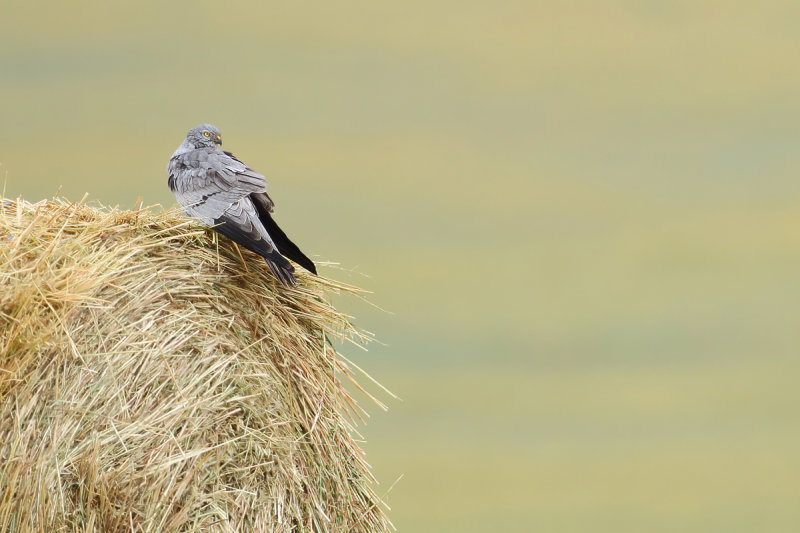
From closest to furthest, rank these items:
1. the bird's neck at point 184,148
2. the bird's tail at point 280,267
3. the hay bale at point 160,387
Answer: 1. the hay bale at point 160,387
2. the bird's tail at point 280,267
3. the bird's neck at point 184,148

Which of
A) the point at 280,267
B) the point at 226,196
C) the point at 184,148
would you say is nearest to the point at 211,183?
the point at 226,196

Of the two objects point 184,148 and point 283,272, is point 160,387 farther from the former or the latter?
point 184,148

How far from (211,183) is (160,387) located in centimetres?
99

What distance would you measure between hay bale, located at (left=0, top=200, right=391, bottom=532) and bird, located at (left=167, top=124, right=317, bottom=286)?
13cm

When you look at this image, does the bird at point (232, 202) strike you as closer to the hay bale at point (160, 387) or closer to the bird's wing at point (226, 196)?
the bird's wing at point (226, 196)

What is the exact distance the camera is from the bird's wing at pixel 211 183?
13.7 ft

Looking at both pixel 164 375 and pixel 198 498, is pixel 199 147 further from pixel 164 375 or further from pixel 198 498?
pixel 198 498

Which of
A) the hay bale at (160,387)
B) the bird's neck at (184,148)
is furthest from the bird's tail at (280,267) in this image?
the bird's neck at (184,148)

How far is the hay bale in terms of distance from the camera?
143 inches

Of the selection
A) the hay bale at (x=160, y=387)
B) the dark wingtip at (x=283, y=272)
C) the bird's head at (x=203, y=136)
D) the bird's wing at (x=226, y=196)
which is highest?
the bird's head at (x=203, y=136)

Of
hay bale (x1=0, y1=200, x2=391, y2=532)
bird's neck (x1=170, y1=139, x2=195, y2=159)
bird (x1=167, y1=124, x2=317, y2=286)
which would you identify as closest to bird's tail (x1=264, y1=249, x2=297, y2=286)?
bird (x1=167, y1=124, x2=317, y2=286)

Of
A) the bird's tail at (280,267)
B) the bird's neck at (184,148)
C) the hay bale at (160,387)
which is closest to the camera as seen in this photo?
the hay bale at (160,387)

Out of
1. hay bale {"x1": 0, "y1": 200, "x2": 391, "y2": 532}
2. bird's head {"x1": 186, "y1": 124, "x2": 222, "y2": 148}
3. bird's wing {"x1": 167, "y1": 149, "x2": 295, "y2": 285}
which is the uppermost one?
bird's head {"x1": 186, "y1": 124, "x2": 222, "y2": 148}

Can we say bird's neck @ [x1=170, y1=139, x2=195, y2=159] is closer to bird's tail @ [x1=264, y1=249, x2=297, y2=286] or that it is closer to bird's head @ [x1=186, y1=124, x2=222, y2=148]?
bird's head @ [x1=186, y1=124, x2=222, y2=148]
